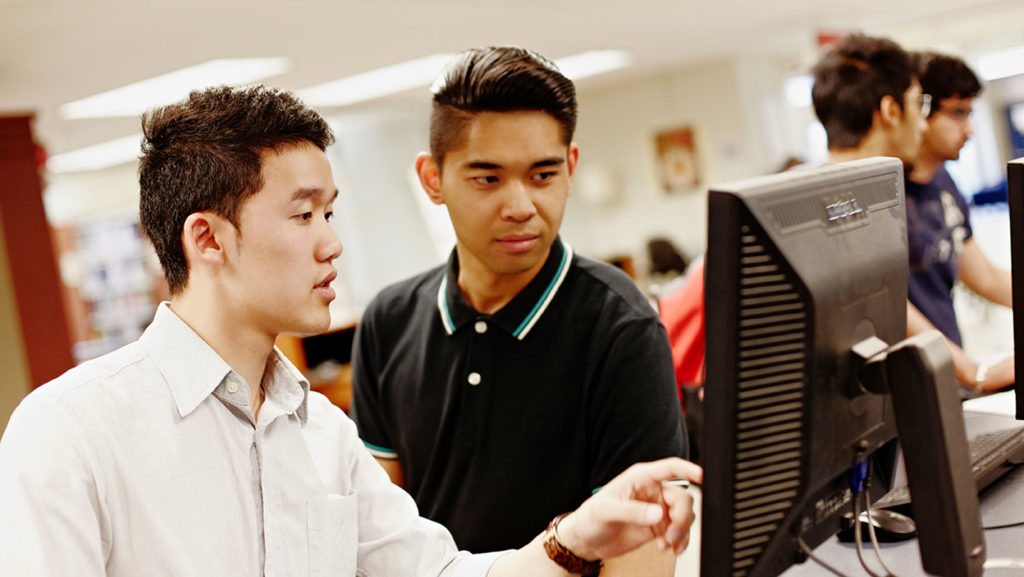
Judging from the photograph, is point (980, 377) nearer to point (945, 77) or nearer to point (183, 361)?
point (945, 77)

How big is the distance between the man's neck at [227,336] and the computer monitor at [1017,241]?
1.05m

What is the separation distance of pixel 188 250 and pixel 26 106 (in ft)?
20.7

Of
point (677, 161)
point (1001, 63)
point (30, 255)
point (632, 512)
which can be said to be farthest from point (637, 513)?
point (1001, 63)

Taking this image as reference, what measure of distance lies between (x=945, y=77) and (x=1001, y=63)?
12259 mm

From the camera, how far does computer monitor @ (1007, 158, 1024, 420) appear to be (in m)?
1.27

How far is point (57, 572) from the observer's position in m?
0.95

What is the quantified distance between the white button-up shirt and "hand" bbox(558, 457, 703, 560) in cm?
24

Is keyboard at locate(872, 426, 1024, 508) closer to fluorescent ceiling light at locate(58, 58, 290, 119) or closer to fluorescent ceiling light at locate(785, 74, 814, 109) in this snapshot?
fluorescent ceiling light at locate(58, 58, 290, 119)

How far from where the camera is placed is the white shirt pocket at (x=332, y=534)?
1204 mm

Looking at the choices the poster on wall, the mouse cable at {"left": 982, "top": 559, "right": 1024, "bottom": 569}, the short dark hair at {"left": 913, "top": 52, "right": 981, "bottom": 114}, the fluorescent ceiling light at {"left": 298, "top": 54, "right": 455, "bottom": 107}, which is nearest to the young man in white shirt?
the mouse cable at {"left": 982, "top": 559, "right": 1024, "bottom": 569}

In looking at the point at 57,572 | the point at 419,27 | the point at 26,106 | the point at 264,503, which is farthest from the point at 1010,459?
the point at 26,106

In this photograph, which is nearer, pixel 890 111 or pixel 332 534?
pixel 332 534

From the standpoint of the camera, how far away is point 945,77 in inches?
104

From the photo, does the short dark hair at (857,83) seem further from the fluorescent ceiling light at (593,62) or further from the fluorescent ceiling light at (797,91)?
the fluorescent ceiling light at (797,91)
